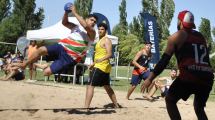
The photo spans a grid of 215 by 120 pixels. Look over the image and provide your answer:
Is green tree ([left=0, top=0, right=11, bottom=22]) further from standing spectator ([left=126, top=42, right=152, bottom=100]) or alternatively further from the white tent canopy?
standing spectator ([left=126, top=42, right=152, bottom=100])

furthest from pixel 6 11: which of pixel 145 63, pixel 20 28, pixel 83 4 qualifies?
pixel 145 63

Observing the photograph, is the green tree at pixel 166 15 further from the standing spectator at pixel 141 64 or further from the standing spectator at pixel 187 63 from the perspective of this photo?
the standing spectator at pixel 187 63

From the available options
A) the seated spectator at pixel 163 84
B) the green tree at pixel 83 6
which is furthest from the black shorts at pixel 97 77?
the green tree at pixel 83 6

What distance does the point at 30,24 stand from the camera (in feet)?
205

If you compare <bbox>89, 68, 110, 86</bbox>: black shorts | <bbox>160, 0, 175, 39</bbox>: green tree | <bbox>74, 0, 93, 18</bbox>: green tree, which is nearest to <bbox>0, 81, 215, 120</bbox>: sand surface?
<bbox>89, 68, 110, 86</bbox>: black shorts

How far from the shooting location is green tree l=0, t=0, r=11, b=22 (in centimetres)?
6686

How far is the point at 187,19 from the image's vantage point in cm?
578

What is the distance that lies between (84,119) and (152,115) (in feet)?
5.82

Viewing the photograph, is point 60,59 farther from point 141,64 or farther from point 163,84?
point 163,84

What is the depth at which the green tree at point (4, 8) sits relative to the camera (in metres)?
66.9

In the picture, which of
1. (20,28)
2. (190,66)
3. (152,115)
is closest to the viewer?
(190,66)

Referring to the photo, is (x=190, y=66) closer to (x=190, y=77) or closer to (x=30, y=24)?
(x=190, y=77)

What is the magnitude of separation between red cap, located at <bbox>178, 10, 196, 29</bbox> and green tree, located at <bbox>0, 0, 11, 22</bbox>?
63697 mm

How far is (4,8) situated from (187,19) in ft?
213
